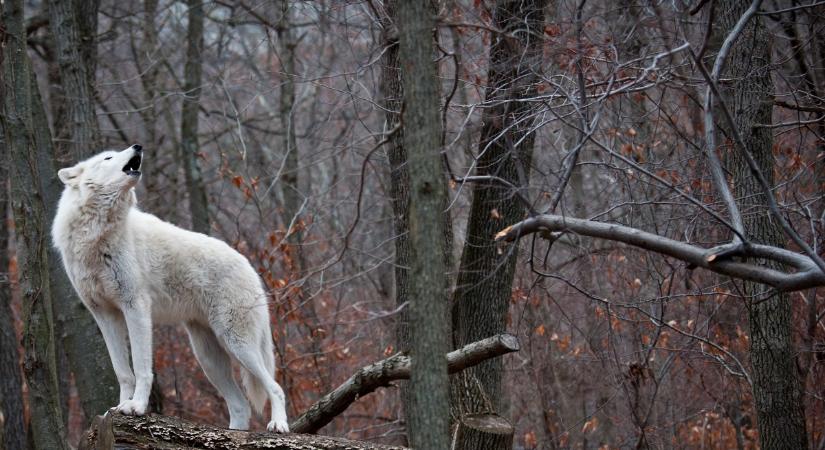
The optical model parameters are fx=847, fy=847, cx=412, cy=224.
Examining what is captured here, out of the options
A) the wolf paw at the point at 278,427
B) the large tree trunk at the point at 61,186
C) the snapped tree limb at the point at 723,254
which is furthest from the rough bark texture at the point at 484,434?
the large tree trunk at the point at 61,186

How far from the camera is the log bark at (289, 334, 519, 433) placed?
20.4ft

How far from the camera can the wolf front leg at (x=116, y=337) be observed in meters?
6.95

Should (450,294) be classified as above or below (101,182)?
below

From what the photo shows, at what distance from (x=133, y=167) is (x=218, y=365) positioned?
1.96 m

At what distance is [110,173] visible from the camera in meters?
7.32

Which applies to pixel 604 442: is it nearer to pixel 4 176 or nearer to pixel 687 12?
pixel 687 12

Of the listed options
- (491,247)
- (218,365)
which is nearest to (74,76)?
(218,365)

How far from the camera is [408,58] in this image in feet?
15.0

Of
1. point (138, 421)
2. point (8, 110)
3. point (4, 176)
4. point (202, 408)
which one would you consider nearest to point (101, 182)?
point (8, 110)

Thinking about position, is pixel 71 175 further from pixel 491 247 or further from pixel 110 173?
pixel 491 247

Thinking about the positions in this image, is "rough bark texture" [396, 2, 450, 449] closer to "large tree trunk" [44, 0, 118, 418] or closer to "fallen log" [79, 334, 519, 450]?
"fallen log" [79, 334, 519, 450]

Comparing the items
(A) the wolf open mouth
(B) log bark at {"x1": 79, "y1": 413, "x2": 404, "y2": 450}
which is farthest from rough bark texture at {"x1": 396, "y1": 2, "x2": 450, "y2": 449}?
(A) the wolf open mouth

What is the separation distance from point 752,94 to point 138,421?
19.9 ft

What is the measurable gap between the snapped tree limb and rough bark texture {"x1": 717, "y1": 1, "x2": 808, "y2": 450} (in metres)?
2.36
